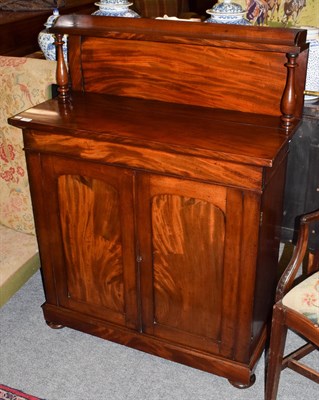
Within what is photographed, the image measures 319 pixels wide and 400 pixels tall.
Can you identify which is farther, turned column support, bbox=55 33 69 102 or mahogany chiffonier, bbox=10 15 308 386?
turned column support, bbox=55 33 69 102

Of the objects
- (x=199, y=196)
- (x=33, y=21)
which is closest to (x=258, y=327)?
(x=199, y=196)

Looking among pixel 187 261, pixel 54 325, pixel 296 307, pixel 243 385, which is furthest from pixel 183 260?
pixel 54 325

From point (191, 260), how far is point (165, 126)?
0.47 metres

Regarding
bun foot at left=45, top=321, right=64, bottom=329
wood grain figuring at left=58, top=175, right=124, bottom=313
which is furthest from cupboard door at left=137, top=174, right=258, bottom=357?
bun foot at left=45, top=321, right=64, bottom=329

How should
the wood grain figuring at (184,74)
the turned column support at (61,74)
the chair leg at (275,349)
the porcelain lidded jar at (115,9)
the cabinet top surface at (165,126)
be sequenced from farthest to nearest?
the porcelain lidded jar at (115,9) < the turned column support at (61,74) < the wood grain figuring at (184,74) < the chair leg at (275,349) < the cabinet top surface at (165,126)

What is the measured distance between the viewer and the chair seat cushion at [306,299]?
1.63m

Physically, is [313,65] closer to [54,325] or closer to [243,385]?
[243,385]

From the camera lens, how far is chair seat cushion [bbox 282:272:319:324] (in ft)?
5.36

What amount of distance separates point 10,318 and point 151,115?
1.21m

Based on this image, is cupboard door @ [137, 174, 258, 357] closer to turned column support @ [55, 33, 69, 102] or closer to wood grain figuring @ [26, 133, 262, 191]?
wood grain figuring @ [26, 133, 262, 191]

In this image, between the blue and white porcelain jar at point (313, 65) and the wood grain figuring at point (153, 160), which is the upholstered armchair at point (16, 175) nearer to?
the wood grain figuring at point (153, 160)

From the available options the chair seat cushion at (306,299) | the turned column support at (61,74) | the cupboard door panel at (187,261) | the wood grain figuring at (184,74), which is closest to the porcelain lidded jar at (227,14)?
the wood grain figuring at (184,74)

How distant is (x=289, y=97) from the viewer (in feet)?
5.51

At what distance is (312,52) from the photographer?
1.85 m
